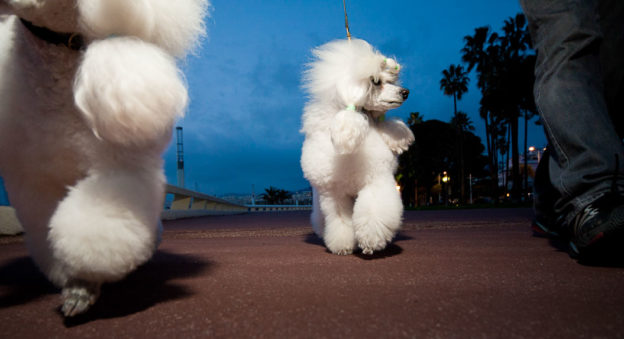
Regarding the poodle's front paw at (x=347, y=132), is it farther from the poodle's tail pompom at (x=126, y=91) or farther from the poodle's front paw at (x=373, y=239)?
the poodle's tail pompom at (x=126, y=91)

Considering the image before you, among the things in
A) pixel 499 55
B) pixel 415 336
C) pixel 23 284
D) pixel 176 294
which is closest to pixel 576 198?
pixel 415 336

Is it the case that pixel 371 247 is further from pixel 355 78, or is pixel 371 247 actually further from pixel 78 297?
pixel 78 297

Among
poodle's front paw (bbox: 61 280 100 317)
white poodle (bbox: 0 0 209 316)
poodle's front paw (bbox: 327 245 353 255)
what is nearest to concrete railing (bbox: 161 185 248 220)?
poodle's front paw (bbox: 327 245 353 255)

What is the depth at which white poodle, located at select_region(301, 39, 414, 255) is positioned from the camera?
264cm

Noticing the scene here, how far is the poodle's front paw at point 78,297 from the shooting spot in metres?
1.35

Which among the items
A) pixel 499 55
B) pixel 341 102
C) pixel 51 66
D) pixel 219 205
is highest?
pixel 499 55

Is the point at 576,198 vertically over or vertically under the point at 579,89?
under

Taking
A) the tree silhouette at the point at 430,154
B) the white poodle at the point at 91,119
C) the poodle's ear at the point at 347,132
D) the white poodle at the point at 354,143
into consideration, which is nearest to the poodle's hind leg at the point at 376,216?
the white poodle at the point at 354,143

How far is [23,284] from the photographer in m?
2.06

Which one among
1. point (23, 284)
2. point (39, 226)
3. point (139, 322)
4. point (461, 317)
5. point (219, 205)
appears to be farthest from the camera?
point (219, 205)

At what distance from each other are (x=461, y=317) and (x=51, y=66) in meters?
1.87

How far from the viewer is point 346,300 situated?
1.55m

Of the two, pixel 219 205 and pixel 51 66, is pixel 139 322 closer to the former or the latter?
pixel 51 66

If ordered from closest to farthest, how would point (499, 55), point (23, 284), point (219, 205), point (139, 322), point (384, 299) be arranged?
point (139, 322), point (384, 299), point (23, 284), point (219, 205), point (499, 55)
